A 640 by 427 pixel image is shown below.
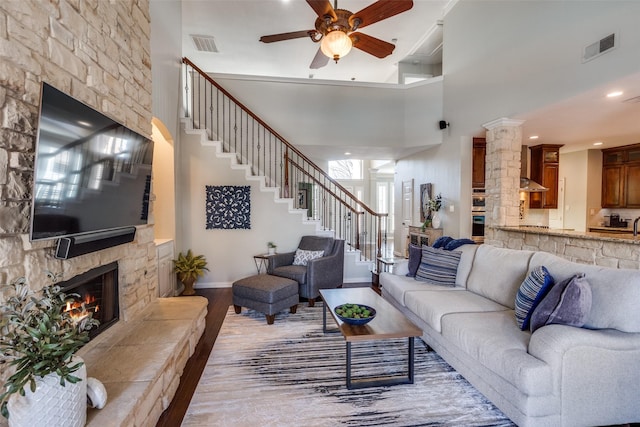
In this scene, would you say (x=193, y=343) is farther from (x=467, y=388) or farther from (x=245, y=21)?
(x=245, y=21)

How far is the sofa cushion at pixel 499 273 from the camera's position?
2695 mm

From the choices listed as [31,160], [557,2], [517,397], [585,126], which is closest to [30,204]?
[31,160]

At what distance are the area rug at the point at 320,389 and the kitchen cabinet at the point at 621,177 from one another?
653 centimetres

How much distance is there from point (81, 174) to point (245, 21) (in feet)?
17.8

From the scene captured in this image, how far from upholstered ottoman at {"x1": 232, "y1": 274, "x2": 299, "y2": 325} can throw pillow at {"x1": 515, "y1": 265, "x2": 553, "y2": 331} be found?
92.7 inches

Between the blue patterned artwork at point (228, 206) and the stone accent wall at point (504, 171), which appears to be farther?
the blue patterned artwork at point (228, 206)

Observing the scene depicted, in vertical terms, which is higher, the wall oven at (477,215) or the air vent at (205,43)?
the air vent at (205,43)

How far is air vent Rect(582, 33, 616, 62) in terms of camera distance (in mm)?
3145

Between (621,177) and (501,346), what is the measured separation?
7074 millimetres

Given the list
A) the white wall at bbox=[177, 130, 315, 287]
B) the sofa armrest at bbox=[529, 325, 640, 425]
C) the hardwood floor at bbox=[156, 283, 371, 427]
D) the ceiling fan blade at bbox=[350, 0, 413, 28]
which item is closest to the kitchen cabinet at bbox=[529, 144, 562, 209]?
the ceiling fan blade at bbox=[350, 0, 413, 28]

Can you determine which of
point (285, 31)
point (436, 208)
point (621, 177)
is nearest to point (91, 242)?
point (436, 208)

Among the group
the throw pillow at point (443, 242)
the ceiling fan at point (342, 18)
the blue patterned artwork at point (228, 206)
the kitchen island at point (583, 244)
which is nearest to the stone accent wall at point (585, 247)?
the kitchen island at point (583, 244)

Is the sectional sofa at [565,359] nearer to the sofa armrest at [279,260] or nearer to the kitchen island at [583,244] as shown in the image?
the kitchen island at [583,244]

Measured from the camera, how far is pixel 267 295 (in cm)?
348
